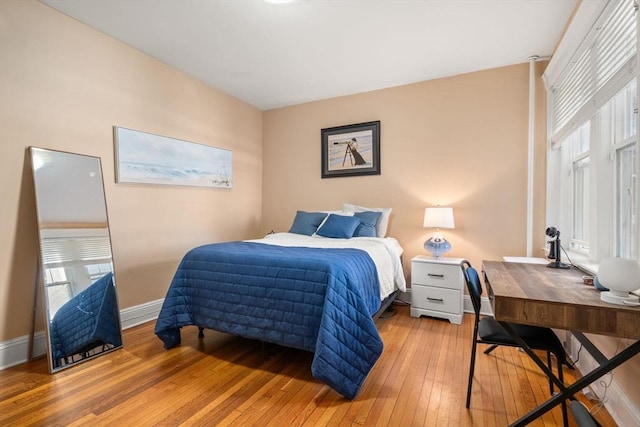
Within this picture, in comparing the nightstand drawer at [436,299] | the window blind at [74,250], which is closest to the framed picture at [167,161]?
the window blind at [74,250]

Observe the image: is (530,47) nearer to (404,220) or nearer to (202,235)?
(404,220)

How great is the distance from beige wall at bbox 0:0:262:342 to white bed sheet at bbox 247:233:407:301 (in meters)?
1.07

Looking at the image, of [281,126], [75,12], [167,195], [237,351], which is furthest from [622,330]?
[281,126]

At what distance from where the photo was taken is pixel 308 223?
371 centimetres

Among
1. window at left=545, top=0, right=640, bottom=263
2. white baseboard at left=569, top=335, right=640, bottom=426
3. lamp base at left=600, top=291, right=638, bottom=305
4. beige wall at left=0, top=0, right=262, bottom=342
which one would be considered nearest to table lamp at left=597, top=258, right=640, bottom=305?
lamp base at left=600, top=291, right=638, bottom=305

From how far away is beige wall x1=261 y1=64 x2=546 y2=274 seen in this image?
124 inches

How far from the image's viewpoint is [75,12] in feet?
7.83

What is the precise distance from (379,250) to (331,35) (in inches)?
75.9

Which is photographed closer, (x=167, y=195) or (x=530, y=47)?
(x=530, y=47)

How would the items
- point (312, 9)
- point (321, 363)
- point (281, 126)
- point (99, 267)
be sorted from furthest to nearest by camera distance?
point (281, 126) < point (99, 267) < point (312, 9) < point (321, 363)

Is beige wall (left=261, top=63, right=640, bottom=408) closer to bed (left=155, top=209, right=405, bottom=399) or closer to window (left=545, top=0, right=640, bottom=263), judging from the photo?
window (left=545, top=0, right=640, bottom=263)

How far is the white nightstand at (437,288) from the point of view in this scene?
9.68 ft

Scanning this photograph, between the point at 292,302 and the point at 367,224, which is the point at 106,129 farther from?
the point at 367,224

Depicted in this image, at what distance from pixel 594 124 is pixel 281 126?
137 inches
